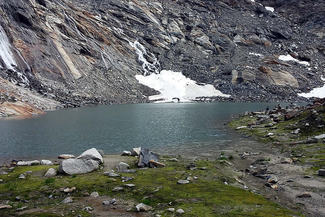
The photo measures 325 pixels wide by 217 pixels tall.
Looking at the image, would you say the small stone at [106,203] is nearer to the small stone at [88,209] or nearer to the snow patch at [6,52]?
the small stone at [88,209]

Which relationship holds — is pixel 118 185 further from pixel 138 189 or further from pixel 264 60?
pixel 264 60

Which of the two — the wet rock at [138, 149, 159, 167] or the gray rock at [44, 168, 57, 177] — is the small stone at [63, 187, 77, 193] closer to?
Result: the gray rock at [44, 168, 57, 177]

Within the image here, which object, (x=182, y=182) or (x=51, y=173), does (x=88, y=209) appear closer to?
(x=182, y=182)

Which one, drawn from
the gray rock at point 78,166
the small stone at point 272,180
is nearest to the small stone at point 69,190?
the gray rock at point 78,166

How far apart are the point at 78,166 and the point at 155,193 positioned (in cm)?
927

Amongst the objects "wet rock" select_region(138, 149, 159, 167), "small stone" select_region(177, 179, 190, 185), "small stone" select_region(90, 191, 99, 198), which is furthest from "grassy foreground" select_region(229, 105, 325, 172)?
"small stone" select_region(90, 191, 99, 198)

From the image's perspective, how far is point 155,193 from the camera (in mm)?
19906

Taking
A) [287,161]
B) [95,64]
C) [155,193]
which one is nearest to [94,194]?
[155,193]

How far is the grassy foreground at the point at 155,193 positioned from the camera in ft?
55.3

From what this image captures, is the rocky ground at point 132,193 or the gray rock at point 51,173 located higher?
the rocky ground at point 132,193

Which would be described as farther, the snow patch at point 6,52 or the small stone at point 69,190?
the snow patch at point 6,52

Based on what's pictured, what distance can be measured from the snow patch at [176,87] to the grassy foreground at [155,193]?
445 feet

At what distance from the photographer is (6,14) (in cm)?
13125

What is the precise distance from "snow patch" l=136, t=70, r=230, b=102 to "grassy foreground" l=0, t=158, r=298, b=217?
445 feet
